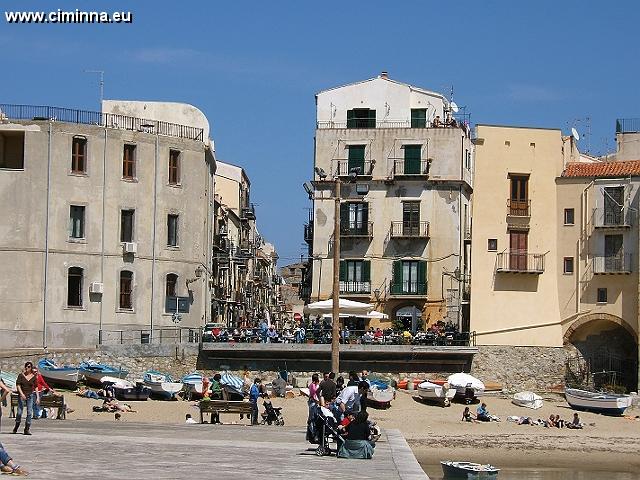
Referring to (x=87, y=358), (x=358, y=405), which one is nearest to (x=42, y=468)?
(x=358, y=405)

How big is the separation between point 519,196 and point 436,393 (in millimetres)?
13227

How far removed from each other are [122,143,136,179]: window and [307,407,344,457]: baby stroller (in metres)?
33.3

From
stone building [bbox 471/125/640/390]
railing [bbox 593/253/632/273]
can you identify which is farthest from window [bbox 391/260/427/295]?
railing [bbox 593/253/632/273]

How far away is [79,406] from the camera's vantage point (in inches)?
1809

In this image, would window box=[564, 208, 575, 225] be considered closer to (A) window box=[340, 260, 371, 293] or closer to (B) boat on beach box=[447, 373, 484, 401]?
(A) window box=[340, 260, 371, 293]

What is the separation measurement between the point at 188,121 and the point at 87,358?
17.5 meters

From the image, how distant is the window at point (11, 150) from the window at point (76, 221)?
9.97 ft

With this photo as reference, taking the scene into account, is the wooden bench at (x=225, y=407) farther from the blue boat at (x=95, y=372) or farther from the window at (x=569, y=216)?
the window at (x=569, y=216)

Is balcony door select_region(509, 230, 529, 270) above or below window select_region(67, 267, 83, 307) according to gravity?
above

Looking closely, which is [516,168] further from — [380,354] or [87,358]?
[87,358]

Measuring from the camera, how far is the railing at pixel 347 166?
67.3 m

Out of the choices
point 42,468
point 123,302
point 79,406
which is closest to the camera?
point 42,468

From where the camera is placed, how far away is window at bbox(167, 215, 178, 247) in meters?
60.6

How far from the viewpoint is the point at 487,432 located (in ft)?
155
